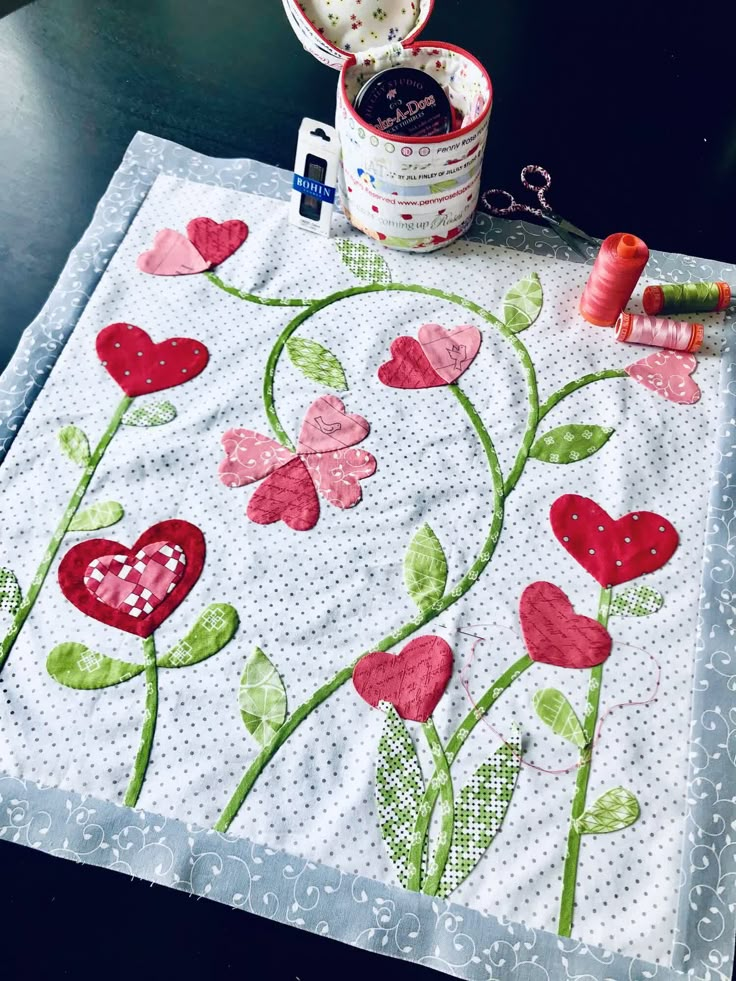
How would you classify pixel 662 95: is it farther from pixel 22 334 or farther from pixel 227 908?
pixel 227 908

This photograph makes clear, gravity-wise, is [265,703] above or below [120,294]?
below

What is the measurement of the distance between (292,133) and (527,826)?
0.92m

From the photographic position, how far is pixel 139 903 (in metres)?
0.73

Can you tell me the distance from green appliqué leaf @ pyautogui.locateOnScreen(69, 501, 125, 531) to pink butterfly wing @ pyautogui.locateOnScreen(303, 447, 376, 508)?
0.20m

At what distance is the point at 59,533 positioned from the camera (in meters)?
0.90

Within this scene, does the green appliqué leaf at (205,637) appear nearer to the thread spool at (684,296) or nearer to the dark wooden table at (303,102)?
the dark wooden table at (303,102)

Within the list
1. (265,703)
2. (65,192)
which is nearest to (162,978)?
(265,703)

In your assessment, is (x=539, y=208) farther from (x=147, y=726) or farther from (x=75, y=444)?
(x=147, y=726)

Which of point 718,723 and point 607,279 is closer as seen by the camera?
point 718,723

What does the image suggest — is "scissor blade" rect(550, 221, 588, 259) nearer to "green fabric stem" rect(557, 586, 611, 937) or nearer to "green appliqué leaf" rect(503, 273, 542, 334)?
"green appliqué leaf" rect(503, 273, 542, 334)

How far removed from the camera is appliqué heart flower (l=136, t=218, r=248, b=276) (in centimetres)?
108


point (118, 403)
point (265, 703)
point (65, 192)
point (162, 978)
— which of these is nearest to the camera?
point (162, 978)

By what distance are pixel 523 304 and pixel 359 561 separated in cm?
40

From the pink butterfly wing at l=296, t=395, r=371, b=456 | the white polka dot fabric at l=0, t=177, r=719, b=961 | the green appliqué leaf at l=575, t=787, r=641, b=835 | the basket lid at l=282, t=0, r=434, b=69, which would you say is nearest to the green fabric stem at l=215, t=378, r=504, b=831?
the white polka dot fabric at l=0, t=177, r=719, b=961
